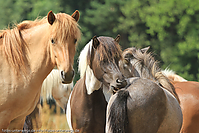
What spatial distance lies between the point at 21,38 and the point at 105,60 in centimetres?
118

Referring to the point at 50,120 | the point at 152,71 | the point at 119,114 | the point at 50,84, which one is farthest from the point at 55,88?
the point at 119,114

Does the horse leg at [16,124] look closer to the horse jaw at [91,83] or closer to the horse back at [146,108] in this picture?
the horse jaw at [91,83]

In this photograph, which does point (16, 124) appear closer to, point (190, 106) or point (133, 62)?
point (133, 62)

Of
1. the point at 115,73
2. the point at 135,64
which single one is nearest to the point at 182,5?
the point at 135,64

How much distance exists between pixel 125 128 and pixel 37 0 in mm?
14713

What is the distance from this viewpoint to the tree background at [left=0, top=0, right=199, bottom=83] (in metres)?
13.1

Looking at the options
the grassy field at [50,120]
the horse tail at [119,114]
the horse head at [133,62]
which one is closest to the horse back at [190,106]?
the horse head at [133,62]

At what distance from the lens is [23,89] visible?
293 cm

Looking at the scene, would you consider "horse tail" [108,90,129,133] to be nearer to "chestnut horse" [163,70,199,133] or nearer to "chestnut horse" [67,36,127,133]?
"chestnut horse" [67,36,127,133]

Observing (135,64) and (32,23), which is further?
(135,64)

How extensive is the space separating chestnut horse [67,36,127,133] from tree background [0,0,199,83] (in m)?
8.52

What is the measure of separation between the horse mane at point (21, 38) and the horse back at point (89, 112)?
981 mm

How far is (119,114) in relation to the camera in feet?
8.69

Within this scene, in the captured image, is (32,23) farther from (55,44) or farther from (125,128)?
(125,128)
